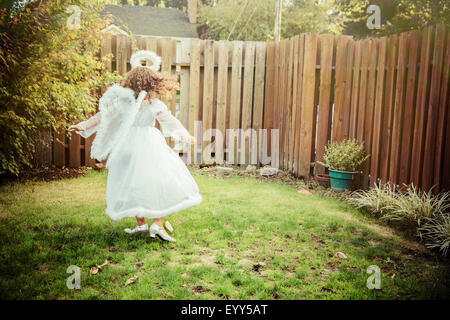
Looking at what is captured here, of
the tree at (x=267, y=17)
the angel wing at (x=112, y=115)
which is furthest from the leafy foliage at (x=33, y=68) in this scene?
the tree at (x=267, y=17)

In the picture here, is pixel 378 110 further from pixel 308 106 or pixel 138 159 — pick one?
pixel 138 159

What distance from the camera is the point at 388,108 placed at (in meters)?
4.88

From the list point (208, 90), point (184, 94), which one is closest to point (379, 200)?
point (208, 90)

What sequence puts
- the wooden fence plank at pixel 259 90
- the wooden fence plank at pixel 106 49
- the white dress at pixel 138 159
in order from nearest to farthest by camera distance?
the white dress at pixel 138 159
the wooden fence plank at pixel 106 49
the wooden fence plank at pixel 259 90

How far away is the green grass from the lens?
8.62 feet

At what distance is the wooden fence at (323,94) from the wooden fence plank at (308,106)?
0.06 ft

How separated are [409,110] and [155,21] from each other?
820 inches

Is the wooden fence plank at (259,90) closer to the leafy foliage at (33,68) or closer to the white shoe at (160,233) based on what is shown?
the leafy foliage at (33,68)

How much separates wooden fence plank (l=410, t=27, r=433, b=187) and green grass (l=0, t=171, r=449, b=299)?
2.94 ft

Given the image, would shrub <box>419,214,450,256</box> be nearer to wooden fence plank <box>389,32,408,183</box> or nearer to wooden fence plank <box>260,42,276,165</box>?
wooden fence plank <box>389,32,408,183</box>

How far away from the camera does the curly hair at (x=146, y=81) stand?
3664 millimetres

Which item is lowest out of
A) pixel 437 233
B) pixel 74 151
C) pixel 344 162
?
pixel 437 233
